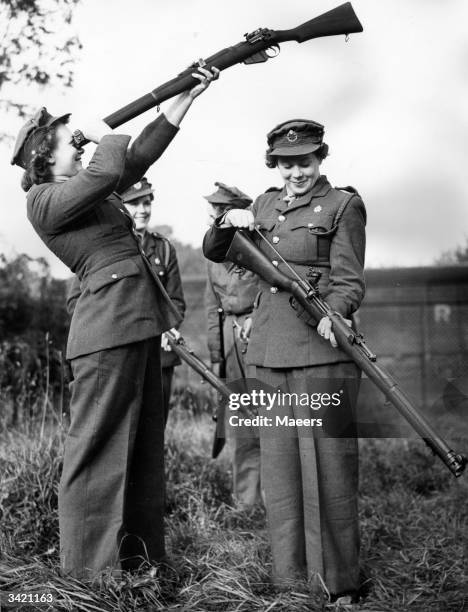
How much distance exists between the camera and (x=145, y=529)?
152 inches

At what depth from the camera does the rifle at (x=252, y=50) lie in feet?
12.0

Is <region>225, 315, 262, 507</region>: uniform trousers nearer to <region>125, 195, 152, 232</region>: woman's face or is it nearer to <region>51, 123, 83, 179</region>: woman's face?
<region>125, 195, 152, 232</region>: woman's face

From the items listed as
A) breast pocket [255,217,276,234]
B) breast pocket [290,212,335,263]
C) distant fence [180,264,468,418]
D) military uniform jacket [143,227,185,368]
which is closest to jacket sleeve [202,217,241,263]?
breast pocket [255,217,276,234]

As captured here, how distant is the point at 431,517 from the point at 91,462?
99.9 inches

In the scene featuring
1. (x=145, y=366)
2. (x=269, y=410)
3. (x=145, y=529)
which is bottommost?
(x=145, y=529)

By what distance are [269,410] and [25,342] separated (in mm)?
4302

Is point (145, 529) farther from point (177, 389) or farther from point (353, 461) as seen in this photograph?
point (177, 389)

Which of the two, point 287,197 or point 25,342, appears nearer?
point 287,197

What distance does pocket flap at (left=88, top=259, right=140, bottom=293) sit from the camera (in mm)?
3668

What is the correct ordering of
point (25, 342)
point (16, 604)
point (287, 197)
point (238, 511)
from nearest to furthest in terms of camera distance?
point (16, 604) < point (287, 197) < point (238, 511) < point (25, 342)

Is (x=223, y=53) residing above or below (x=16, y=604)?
above

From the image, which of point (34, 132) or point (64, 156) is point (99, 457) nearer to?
point (64, 156)

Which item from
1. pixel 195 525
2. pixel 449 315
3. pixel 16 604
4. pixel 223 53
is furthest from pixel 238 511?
pixel 449 315

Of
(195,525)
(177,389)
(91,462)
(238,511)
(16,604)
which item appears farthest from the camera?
(177,389)
